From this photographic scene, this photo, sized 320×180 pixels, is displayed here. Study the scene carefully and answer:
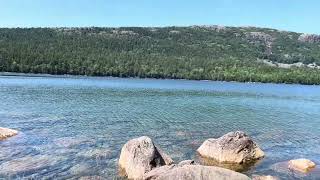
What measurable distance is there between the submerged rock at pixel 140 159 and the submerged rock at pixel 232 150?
5870mm

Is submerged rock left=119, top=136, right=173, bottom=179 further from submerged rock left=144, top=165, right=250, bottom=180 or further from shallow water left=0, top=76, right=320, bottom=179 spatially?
submerged rock left=144, top=165, right=250, bottom=180

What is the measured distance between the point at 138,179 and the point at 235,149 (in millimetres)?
9653

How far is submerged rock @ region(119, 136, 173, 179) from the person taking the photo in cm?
2505

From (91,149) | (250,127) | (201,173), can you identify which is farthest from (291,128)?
(201,173)

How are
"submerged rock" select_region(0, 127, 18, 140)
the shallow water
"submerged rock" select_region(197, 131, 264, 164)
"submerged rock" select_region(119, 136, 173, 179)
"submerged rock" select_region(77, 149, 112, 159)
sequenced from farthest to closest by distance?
"submerged rock" select_region(0, 127, 18, 140) < "submerged rock" select_region(197, 131, 264, 164) < "submerged rock" select_region(77, 149, 112, 159) < the shallow water < "submerged rock" select_region(119, 136, 173, 179)

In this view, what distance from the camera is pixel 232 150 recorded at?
1247 inches

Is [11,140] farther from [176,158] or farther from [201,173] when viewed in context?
[201,173]

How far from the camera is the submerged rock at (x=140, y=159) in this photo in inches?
986

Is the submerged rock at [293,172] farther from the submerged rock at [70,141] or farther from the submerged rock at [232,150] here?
the submerged rock at [70,141]

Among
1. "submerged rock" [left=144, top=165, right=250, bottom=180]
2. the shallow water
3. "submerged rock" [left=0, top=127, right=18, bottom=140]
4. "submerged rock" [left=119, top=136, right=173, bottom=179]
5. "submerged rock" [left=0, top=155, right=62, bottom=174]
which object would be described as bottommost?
the shallow water

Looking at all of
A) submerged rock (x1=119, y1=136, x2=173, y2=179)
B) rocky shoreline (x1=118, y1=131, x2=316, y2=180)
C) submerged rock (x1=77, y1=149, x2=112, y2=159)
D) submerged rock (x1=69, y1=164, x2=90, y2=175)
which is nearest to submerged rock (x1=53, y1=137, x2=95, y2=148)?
submerged rock (x1=77, y1=149, x2=112, y2=159)

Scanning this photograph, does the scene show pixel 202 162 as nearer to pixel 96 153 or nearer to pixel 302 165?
pixel 302 165

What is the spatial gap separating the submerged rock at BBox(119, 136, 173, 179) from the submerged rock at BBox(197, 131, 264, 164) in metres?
5.87

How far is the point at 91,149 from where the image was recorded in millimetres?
33969
